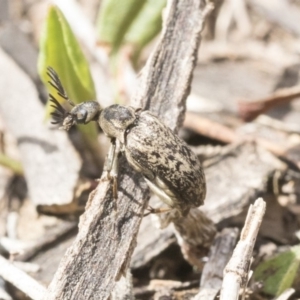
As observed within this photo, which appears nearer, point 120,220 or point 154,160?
point 120,220

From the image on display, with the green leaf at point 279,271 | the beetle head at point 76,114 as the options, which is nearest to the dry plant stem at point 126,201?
the beetle head at point 76,114


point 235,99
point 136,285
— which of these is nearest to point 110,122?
point 136,285

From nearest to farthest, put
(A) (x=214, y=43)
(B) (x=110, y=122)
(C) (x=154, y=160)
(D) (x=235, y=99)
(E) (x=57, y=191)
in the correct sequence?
(C) (x=154, y=160) → (B) (x=110, y=122) → (E) (x=57, y=191) → (D) (x=235, y=99) → (A) (x=214, y=43)

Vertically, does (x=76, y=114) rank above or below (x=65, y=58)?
below

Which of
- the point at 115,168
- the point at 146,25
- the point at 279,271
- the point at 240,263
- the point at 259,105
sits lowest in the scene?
the point at 279,271

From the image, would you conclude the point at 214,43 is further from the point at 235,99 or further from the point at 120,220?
the point at 120,220

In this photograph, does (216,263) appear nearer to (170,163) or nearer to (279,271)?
(279,271)

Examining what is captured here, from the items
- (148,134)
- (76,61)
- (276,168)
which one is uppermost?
(76,61)

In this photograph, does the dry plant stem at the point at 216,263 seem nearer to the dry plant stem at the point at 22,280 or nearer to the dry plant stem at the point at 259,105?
the dry plant stem at the point at 22,280

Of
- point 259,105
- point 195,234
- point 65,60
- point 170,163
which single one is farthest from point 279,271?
point 65,60
